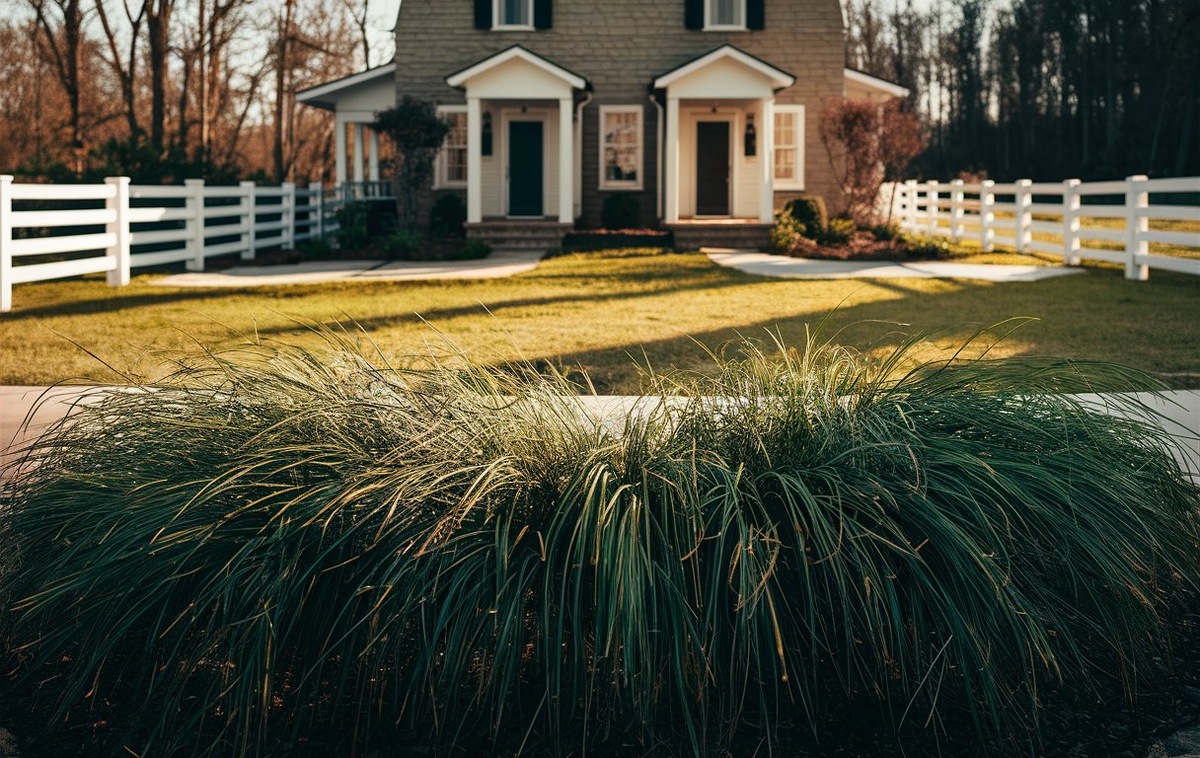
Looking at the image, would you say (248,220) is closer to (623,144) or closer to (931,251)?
(623,144)

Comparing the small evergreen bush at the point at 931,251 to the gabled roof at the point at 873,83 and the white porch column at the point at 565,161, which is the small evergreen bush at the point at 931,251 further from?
the gabled roof at the point at 873,83

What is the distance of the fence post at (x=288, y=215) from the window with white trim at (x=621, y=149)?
20.9 feet

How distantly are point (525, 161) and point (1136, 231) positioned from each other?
1228 cm

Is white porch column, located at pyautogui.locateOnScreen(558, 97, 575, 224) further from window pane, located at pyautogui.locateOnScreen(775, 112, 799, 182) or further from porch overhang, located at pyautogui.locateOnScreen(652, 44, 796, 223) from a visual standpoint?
window pane, located at pyautogui.locateOnScreen(775, 112, 799, 182)

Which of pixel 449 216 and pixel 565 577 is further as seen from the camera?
pixel 449 216

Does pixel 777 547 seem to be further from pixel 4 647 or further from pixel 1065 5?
pixel 1065 5

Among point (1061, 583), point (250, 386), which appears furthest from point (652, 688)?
point (250, 386)

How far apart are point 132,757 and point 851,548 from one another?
1.73 meters

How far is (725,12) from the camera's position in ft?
75.1

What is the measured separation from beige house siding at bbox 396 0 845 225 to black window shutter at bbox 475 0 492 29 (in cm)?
16

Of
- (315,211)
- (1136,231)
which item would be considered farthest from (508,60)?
(1136,231)

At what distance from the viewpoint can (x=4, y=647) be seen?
3010 mm

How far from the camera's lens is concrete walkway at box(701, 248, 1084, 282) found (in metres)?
14.3

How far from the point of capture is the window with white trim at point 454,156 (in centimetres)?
2267
